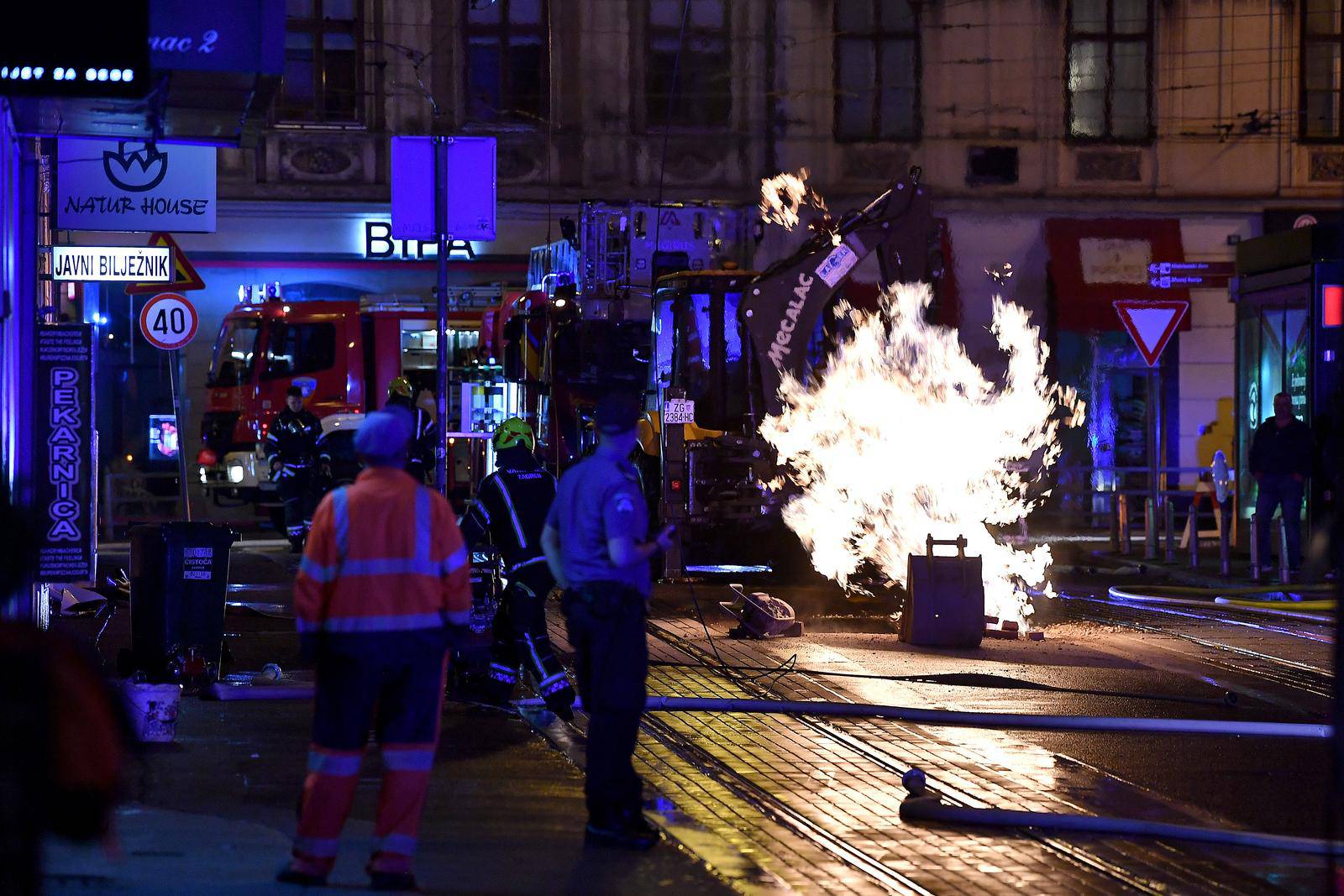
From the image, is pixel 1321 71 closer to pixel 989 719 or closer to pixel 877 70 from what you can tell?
pixel 877 70

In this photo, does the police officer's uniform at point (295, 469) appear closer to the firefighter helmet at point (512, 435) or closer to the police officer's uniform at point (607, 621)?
the firefighter helmet at point (512, 435)

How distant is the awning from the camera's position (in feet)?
98.1

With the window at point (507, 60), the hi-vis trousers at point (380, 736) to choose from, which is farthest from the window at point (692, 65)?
the hi-vis trousers at point (380, 736)

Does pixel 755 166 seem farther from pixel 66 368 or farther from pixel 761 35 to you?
pixel 66 368

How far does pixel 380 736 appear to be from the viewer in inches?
257

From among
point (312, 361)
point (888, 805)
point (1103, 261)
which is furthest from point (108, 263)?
point (1103, 261)

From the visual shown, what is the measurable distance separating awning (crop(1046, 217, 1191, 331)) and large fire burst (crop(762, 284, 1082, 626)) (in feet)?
33.7

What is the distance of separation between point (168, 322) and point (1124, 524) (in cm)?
1134

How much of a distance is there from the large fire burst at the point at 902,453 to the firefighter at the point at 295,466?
5.42 meters

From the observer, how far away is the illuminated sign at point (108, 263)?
15.1 meters

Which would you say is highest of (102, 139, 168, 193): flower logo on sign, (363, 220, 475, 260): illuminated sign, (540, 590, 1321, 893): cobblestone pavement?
(363, 220, 475, 260): illuminated sign

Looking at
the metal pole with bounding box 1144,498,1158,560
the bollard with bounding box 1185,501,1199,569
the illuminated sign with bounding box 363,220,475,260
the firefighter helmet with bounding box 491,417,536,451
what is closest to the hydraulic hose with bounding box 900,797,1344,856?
the firefighter helmet with bounding box 491,417,536,451

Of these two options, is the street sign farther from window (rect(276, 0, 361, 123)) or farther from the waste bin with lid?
window (rect(276, 0, 361, 123))

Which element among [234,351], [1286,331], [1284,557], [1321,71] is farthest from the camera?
[1321,71]
